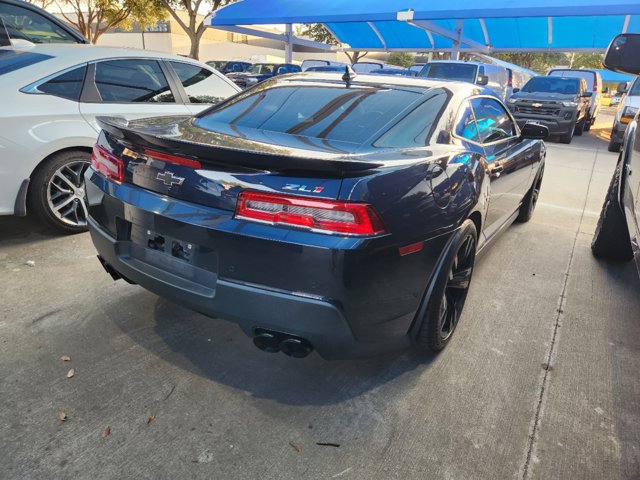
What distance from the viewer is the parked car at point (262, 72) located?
16938 millimetres

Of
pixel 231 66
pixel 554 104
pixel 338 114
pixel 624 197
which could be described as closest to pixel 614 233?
pixel 624 197

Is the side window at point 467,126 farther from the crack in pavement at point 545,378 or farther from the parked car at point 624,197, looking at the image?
the crack in pavement at point 545,378

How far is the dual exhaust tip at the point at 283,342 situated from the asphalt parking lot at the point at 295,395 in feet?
1.24

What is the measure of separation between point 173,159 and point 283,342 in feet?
3.12

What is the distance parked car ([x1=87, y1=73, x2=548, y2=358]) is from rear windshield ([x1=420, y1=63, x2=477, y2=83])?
11.7 metres

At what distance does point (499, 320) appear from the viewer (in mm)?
3209

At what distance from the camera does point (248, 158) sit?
196cm

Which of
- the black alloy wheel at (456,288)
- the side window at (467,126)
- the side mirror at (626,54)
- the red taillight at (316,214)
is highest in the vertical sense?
the side mirror at (626,54)

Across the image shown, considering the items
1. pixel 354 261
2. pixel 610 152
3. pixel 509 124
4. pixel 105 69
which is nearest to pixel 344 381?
pixel 354 261

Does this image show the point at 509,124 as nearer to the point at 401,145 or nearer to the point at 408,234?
the point at 401,145

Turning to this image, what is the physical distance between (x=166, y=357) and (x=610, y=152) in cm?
1212

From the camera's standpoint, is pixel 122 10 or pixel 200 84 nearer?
pixel 200 84

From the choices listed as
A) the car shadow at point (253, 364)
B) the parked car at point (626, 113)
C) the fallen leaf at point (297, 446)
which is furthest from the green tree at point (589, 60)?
the fallen leaf at point (297, 446)

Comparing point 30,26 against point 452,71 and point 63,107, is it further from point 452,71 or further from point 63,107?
point 452,71
